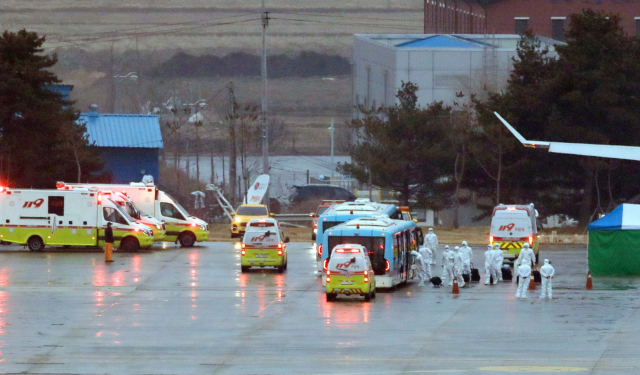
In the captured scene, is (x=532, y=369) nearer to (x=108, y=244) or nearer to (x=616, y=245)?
(x=616, y=245)

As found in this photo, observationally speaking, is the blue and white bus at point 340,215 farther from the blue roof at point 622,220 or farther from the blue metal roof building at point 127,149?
the blue metal roof building at point 127,149

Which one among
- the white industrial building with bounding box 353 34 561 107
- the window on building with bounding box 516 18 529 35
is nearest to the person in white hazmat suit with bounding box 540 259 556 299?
the white industrial building with bounding box 353 34 561 107

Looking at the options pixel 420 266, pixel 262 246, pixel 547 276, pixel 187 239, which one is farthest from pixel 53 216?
pixel 547 276

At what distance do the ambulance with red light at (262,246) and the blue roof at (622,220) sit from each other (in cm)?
1181

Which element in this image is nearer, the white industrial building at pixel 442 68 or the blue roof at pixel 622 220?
the blue roof at pixel 622 220

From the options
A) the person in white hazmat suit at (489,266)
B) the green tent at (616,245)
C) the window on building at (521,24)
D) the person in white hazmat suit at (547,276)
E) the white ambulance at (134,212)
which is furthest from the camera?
the window on building at (521,24)

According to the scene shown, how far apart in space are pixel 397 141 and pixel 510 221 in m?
26.0

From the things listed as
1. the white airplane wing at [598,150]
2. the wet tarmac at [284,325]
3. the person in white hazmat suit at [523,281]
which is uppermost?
the white airplane wing at [598,150]

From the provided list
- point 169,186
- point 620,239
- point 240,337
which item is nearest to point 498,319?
point 240,337

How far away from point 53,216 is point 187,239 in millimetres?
7122

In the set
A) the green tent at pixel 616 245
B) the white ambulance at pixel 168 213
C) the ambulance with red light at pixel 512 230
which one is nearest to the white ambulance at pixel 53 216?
the white ambulance at pixel 168 213

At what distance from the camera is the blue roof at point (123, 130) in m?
71.0

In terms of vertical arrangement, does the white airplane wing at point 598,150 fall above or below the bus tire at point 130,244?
above

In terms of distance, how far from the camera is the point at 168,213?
156 ft
